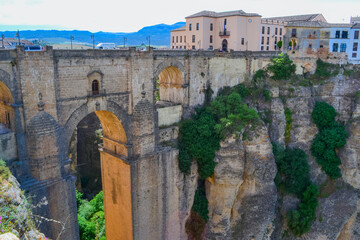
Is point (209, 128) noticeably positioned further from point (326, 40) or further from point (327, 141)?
point (326, 40)

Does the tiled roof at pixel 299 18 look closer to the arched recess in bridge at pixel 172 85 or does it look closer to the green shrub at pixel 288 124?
the green shrub at pixel 288 124

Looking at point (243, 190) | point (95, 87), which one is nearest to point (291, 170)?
point (243, 190)

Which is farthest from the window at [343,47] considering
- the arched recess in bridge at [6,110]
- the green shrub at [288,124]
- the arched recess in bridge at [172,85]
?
the arched recess in bridge at [6,110]

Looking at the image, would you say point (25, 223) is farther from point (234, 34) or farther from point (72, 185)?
point (234, 34)

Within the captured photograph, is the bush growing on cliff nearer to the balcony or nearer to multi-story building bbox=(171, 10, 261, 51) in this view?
multi-story building bbox=(171, 10, 261, 51)

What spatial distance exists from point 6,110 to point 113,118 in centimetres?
653

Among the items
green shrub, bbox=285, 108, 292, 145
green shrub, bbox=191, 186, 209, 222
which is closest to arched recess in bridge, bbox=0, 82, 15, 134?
green shrub, bbox=191, 186, 209, 222

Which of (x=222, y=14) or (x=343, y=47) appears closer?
(x=343, y=47)

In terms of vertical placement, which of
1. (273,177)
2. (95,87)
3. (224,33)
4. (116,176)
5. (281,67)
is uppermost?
(224,33)

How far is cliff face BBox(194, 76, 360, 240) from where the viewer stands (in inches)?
998

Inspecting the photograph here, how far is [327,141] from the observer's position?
3019 centimetres

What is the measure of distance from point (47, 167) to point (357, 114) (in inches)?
1071

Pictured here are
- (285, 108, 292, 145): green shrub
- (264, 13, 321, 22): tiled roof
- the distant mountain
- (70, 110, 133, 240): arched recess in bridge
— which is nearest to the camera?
(70, 110, 133, 240): arched recess in bridge

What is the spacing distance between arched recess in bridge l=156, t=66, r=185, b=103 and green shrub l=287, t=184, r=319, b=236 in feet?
46.0
